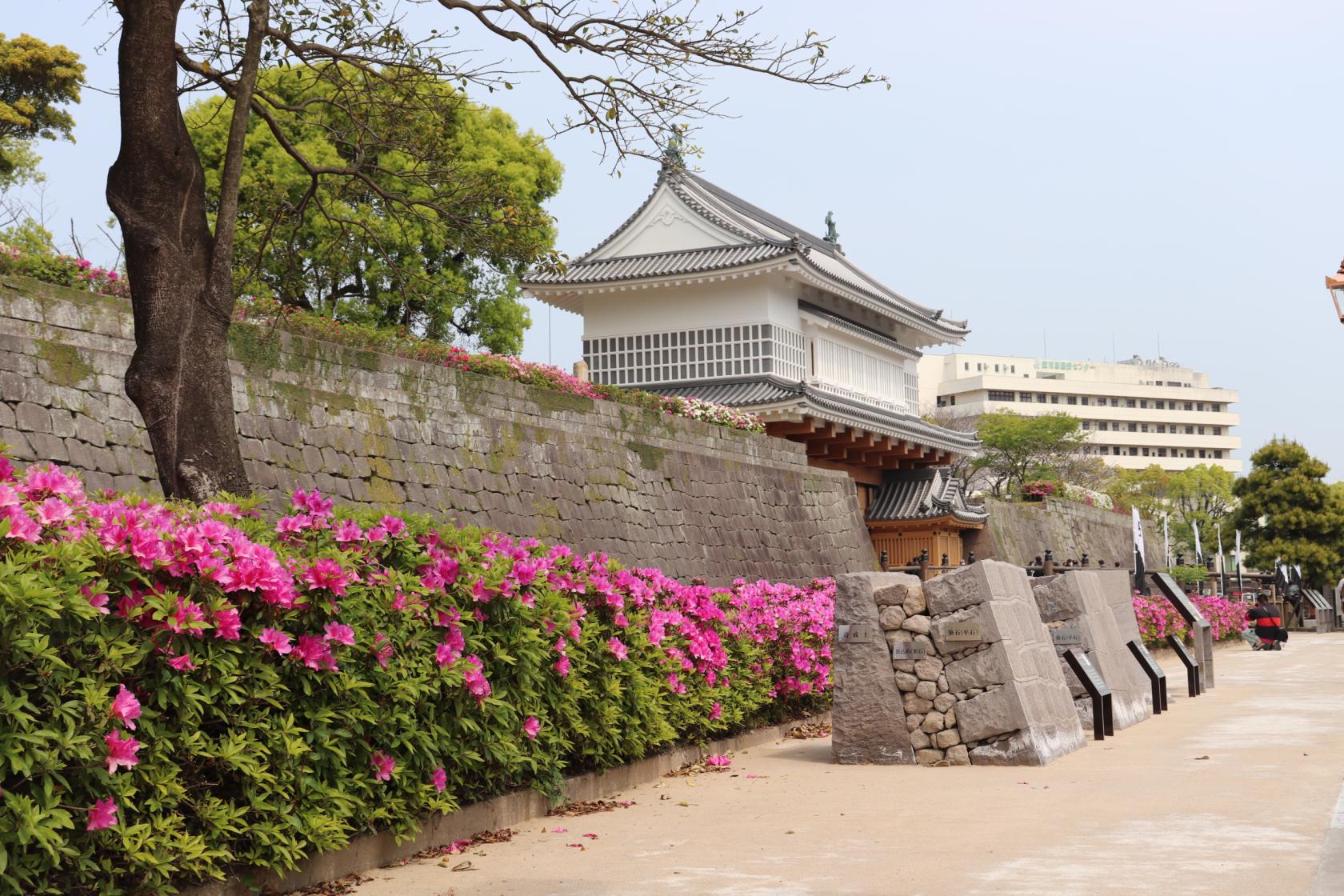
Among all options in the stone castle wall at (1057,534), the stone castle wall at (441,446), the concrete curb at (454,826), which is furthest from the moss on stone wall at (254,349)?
the stone castle wall at (1057,534)

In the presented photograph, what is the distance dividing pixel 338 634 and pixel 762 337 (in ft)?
76.6

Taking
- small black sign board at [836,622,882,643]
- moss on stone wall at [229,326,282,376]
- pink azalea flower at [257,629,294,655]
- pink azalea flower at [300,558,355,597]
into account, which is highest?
moss on stone wall at [229,326,282,376]

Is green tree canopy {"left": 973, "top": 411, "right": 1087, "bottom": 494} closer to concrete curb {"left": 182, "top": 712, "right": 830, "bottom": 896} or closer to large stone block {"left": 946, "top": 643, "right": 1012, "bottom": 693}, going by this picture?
large stone block {"left": 946, "top": 643, "right": 1012, "bottom": 693}

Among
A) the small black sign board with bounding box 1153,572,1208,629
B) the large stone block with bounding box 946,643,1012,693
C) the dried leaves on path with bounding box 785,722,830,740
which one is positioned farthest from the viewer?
the small black sign board with bounding box 1153,572,1208,629

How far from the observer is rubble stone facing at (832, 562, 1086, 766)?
392 inches

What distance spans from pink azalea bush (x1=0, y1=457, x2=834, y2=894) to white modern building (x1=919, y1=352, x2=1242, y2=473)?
8891 cm

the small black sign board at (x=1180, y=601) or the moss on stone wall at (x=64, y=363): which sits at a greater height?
the moss on stone wall at (x=64, y=363)

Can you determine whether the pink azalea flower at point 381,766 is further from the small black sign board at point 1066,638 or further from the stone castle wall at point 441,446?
the small black sign board at point 1066,638

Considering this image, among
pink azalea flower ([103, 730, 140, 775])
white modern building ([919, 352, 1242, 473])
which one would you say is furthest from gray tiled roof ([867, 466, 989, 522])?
white modern building ([919, 352, 1242, 473])

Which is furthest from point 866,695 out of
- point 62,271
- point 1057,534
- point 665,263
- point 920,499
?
point 1057,534

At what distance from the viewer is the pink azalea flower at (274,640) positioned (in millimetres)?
5559

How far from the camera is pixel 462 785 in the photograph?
721cm

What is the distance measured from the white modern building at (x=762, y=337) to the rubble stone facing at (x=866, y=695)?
1675cm

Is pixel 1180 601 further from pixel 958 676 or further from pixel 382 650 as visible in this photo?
pixel 382 650
